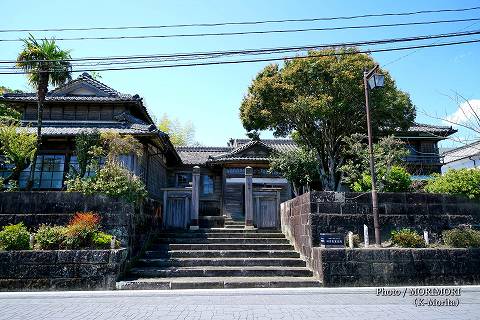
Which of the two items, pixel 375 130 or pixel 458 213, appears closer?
pixel 458 213

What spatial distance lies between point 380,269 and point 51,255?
9.14 m

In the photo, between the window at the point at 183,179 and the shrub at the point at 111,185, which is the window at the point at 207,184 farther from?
the shrub at the point at 111,185

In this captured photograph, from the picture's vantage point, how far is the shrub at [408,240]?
922cm

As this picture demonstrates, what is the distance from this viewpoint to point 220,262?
9969mm

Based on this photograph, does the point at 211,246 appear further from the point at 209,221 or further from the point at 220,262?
the point at 209,221

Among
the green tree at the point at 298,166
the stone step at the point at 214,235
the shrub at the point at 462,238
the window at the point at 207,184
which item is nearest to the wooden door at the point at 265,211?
the stone step at the point at 214,235

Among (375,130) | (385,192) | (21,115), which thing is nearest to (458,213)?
(385,192)

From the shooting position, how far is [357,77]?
15211mm

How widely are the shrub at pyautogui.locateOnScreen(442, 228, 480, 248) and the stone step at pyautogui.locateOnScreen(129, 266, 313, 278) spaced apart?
4.39 m

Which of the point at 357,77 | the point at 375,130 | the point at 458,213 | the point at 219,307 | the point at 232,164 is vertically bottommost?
the point at 219,307

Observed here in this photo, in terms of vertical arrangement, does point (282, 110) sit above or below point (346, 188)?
above

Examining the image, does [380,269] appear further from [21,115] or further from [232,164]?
[21,115]

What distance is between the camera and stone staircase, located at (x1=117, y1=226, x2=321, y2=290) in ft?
27.9

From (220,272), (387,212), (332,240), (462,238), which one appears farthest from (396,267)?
(220,272)
